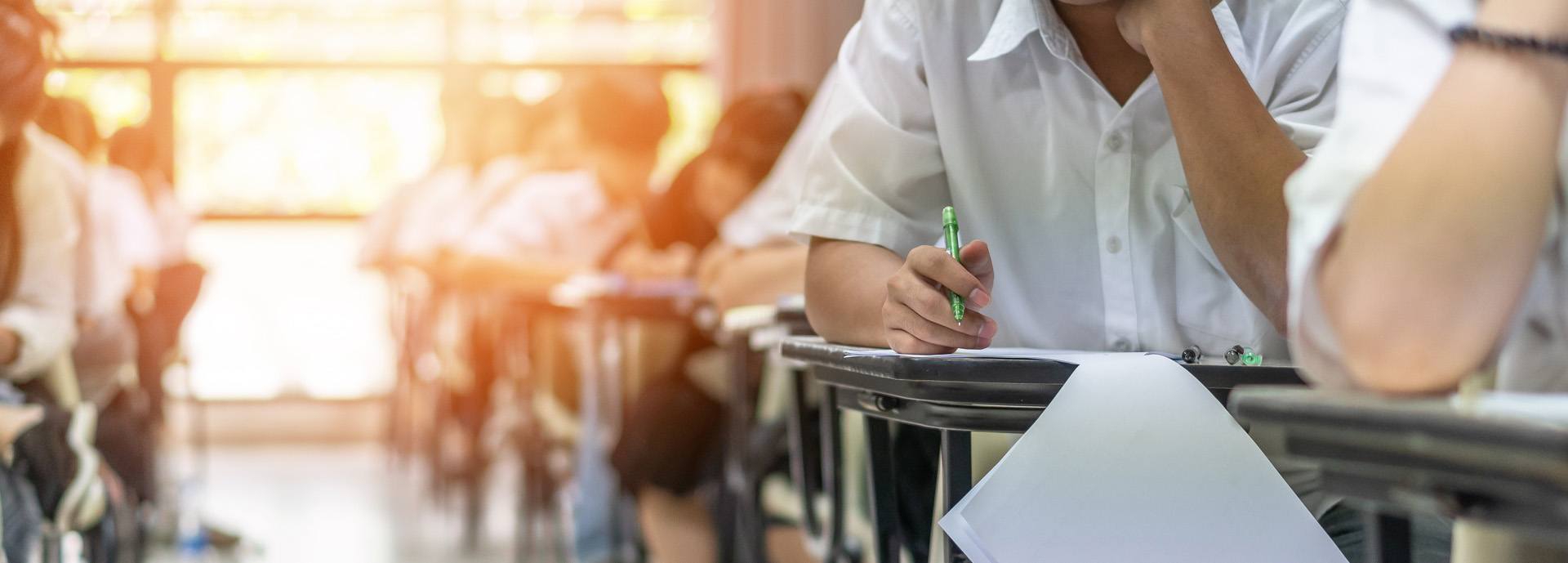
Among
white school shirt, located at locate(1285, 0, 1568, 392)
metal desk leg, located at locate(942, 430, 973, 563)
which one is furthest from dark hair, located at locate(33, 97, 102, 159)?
white school shirt, located at locate(1285, 0, 1568, 392)

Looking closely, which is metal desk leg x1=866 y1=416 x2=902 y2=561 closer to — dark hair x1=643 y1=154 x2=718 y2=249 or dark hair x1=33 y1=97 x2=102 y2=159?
dark hair x1=33 y1=97 x2=102 y2=159

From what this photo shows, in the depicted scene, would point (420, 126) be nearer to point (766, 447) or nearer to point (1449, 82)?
point (766, 447)

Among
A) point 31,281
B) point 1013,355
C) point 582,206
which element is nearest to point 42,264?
point 31,281

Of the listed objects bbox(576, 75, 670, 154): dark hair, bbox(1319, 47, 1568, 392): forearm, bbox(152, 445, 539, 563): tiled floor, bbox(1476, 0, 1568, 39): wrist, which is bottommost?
bbox(152, 445, 539, 563): tiled floor

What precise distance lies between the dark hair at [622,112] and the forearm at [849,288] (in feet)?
8.59

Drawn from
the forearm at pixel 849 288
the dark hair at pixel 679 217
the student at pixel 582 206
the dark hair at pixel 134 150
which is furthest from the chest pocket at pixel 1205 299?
the dark hair at pixel 134 150

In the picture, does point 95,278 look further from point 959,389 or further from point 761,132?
point 761,132

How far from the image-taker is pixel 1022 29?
110 centimetres

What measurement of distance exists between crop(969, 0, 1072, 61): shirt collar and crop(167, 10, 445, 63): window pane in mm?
6504

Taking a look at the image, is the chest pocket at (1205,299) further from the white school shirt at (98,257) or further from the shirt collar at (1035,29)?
the white school shirt at (98,257)

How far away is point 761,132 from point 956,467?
201 centimetres

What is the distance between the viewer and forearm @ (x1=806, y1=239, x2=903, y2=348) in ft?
3.61

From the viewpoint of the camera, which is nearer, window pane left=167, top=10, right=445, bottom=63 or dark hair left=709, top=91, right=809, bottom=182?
dark hair left=709, top=91, right=809, bottom=182

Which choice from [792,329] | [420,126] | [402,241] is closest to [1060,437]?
[792,329]
